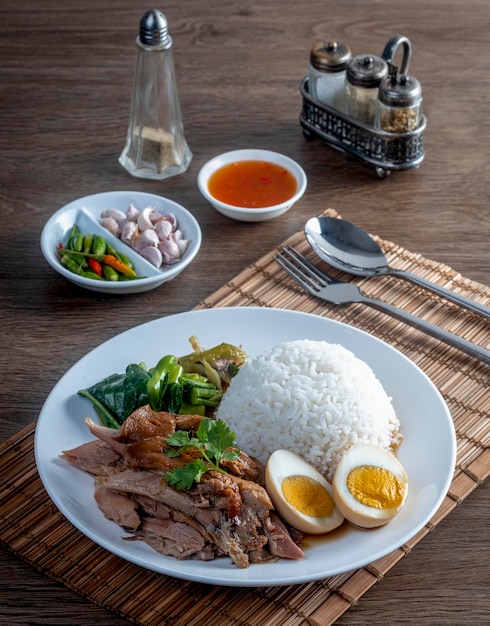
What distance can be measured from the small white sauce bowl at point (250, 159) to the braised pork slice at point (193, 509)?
1.35 m

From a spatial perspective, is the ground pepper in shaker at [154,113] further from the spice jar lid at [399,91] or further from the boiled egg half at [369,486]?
the boiled egg half at [369,486]

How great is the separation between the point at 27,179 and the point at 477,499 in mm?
2297

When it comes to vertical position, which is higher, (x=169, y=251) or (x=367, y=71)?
(x=367, y=71)

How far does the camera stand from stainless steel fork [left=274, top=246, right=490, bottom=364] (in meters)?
2.81

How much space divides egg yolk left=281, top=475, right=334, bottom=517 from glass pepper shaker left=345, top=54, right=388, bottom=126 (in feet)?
6.38

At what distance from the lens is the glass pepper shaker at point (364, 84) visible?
3529 millimetres

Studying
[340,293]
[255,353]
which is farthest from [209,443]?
[340,293]

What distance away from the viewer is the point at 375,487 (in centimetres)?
213

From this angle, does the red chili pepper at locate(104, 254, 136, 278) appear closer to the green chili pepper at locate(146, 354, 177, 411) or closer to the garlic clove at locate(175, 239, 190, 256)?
the garlic clove at locate(175, 239, 190, 256)

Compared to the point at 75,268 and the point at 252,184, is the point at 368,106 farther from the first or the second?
the point at 75,268

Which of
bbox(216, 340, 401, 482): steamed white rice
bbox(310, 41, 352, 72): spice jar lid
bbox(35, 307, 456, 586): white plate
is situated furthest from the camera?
bbox(310, 41, 352, 72): spice jar lid

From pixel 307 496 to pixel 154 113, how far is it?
77.5 inches

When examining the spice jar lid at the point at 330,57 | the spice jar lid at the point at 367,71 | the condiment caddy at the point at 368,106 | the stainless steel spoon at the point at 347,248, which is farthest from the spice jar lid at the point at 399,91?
the stainless steel spoon at the point at 347,248

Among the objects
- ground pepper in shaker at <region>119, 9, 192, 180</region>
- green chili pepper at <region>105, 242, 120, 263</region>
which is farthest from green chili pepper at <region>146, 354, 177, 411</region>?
ground pepper in shaker at <region>119, 9, 192, 180</region>
